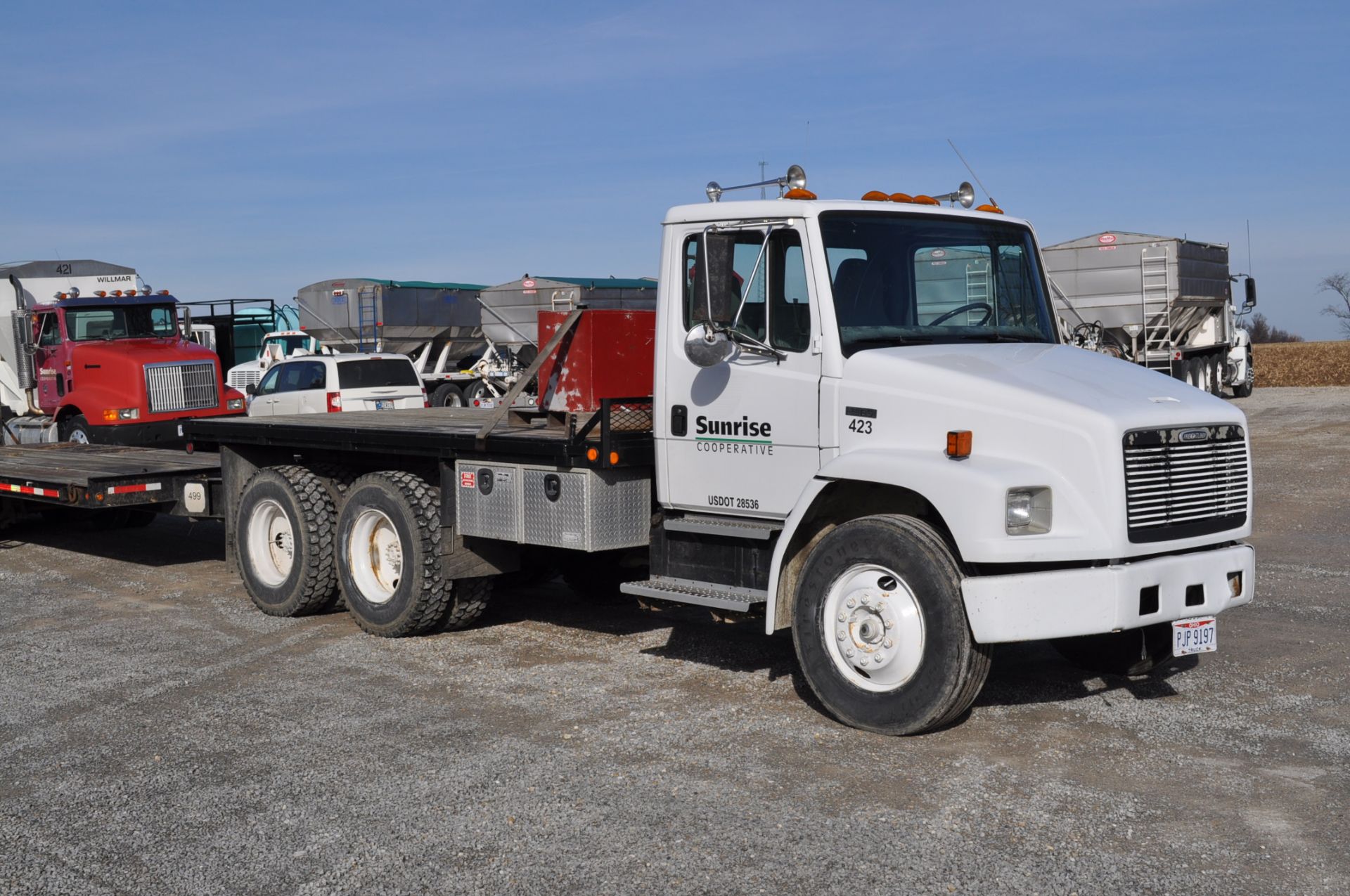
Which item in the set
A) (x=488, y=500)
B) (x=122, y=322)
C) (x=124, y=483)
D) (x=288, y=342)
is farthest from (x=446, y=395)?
(x=488, y=500)

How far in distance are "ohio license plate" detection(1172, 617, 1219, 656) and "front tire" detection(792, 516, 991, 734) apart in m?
0.86

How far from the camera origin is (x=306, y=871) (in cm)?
484

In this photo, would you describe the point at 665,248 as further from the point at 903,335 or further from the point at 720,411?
the point at 903,335

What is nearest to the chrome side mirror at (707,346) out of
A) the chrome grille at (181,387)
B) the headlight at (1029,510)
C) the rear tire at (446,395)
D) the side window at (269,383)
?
the headlight at (1029,510)

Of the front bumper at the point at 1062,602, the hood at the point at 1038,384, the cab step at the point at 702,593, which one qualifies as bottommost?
the cab step at the point at 702,593

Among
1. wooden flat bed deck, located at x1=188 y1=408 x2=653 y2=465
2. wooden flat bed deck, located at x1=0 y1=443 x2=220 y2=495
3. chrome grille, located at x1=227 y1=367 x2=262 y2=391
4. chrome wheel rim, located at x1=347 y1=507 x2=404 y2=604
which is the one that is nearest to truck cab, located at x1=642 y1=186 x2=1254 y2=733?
wooden flat bed deck, located at x1=188 y1=408 x2=653 y2=465

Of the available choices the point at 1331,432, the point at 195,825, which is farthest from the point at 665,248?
the point at 1331,432

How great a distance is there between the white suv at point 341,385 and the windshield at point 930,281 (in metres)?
14.6

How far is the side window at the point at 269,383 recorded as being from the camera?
877 inches

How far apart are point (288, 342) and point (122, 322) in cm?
1593

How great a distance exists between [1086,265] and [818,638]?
2464 centimetres

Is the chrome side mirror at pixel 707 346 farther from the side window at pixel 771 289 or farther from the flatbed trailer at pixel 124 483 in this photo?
the flatbed trailer at pixel 124 483

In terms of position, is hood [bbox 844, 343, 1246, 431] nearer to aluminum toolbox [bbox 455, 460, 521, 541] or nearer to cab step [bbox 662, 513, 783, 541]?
cab step [bbox 662, 513, 783, 541]

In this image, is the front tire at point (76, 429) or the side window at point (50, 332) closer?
the front tire at point (76, 429)
